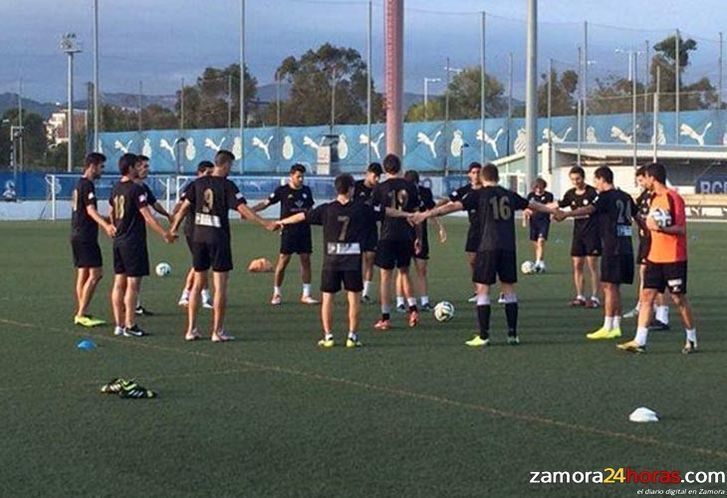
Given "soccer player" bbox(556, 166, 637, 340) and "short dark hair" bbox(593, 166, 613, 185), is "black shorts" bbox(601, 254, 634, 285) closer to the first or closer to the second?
"soccer player" bbox(556, 166, 637, 340)

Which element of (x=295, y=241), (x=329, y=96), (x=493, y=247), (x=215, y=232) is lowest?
(x=295, y=241)

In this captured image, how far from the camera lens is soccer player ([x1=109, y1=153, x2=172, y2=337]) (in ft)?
43.7

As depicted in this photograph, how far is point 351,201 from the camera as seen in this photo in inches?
497

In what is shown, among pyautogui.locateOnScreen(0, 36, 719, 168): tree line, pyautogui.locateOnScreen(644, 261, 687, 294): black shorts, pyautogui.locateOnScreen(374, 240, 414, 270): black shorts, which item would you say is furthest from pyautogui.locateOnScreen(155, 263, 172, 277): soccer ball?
pyautogui.locateOnScreen(0, 36, 719, 168): tree line

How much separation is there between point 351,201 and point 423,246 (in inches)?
126

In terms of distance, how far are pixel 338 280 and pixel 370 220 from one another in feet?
2.39

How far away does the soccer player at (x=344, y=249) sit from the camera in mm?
12516

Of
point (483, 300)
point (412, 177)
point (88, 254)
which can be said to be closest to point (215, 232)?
point (88, 254)

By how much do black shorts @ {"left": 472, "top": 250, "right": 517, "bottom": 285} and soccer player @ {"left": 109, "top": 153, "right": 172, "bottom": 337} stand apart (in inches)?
136

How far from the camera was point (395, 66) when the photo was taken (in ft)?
60.5

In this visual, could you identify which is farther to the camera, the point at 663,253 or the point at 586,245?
the point at 586,245

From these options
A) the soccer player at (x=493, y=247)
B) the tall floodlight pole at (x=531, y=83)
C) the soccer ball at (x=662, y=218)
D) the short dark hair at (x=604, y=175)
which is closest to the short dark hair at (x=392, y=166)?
the soccer player at (x=493, y=247)

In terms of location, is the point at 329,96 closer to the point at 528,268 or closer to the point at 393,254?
the point at 528,268

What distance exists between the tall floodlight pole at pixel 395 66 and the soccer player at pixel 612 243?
502cm
